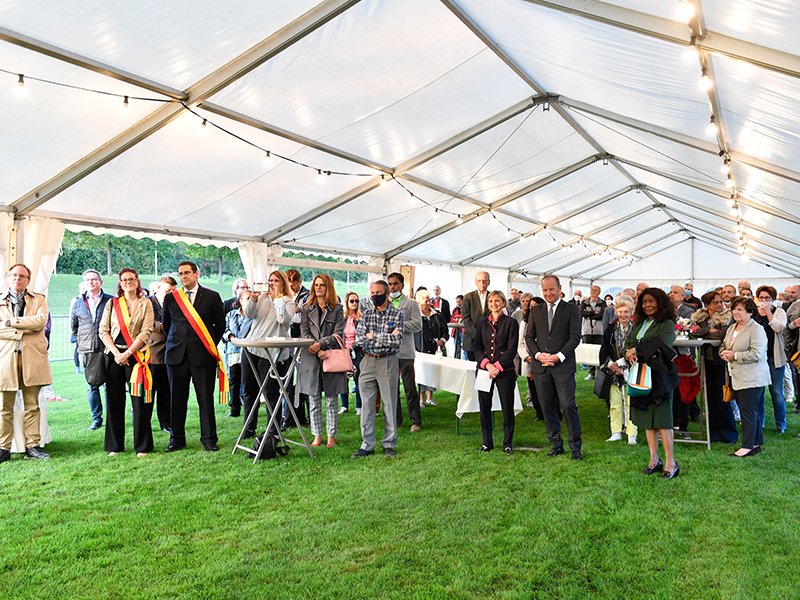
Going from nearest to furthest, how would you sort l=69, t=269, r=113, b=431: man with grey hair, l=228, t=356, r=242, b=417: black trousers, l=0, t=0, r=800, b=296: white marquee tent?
l=0, t=0, r=800, b=296: white marquee tent < l=69, t=269, r=113, b=431: man with grey hair < l=228, t=356, r=242, b=417: black trousers

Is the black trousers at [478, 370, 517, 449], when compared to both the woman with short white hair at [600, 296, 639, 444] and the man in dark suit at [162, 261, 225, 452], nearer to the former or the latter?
the woman with short white hair at [600, 296, 639, 444]

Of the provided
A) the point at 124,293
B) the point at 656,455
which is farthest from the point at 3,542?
the point at 656,455

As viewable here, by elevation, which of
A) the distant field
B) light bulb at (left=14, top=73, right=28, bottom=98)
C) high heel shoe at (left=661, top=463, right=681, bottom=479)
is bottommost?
high heel shoe at (left=661, top=463, right=681, bottom=479)

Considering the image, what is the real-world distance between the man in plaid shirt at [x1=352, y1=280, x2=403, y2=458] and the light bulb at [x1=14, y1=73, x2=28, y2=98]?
3.48m

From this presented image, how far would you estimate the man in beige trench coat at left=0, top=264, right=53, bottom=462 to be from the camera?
14.5ft

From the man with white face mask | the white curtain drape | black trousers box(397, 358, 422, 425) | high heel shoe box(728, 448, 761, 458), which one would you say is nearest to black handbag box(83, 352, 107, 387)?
the man with white face mask

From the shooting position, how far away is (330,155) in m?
7.83

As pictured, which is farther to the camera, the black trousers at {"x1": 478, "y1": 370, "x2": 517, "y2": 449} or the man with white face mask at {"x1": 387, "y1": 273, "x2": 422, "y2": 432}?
the man with white face mask at {"x1": 387, "y1": 273, "x2": 422, "y2": 432}

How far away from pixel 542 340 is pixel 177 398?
332 centimetres

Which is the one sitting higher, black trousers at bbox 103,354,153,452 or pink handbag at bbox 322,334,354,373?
pink handbag at bbox 322,334,354,373

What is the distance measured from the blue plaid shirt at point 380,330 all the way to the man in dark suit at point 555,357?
118 centimetres

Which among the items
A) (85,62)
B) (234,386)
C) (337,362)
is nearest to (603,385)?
(337,362)

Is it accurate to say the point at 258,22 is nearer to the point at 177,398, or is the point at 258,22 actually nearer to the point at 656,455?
the point at 177,398

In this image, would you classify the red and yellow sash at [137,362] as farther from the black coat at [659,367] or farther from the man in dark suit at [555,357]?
the black coat at [659,367]
